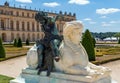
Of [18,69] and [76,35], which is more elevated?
[76,35]

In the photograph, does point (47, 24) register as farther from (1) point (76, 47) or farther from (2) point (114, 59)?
(2) point (114, 59)

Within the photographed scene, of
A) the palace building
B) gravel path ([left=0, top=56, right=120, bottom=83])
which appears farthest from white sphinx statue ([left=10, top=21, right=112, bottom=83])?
the palace building

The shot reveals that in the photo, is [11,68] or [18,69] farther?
[11,68]

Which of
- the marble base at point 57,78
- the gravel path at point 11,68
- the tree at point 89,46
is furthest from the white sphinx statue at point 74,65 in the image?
the tree at point 89,46

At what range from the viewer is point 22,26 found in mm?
58438

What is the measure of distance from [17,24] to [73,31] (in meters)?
51.7

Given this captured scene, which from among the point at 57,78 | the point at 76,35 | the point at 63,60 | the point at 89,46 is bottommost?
the point at 57,78

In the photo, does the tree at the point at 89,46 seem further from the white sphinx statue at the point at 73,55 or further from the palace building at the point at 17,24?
the palace building at the point at 17,24

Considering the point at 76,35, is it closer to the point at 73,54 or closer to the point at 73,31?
the point at 73,31

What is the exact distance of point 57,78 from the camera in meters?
5.83

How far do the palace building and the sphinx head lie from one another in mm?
44221

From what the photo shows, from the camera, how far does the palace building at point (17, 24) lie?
2036 inches

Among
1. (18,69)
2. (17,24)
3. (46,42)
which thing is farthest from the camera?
(17,24)

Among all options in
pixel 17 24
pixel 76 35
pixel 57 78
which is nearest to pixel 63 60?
Answer: pixel 57 78
